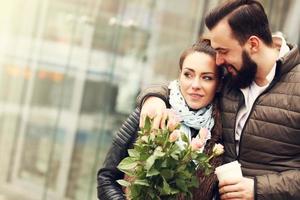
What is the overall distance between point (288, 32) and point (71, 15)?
2402 mm

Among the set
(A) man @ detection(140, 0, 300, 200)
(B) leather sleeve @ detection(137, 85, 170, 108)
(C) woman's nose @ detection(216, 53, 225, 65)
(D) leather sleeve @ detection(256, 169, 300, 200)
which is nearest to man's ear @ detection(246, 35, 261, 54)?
(A) man @ detection(140, 0, 300, 200)

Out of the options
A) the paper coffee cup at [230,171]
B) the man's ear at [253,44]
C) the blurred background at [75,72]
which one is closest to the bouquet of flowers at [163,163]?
the paper coffee cup at [230,171]

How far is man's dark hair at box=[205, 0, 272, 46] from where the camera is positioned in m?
2.06

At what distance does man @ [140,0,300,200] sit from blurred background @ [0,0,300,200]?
330cm

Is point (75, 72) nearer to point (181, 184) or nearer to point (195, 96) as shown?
point (195, 96)

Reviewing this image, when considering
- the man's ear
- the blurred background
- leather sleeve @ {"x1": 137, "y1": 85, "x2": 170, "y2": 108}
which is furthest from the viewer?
the blurred background

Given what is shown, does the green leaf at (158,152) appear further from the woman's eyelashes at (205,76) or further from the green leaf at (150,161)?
the woman's eyelashes at (205,76)

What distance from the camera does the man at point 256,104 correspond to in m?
2.01

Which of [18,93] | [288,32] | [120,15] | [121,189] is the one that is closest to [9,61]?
[18,93]

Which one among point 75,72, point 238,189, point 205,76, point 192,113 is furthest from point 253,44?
point 75,72

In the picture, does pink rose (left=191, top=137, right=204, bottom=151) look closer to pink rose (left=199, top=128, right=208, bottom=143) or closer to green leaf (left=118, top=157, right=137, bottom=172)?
pink rose (left=199, top=128, right=208, bottom=143)

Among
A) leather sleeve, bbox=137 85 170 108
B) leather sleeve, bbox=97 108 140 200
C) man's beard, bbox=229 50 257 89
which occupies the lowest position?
leather sleeve, bbox=97 108 140 200

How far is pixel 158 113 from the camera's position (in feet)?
6.40

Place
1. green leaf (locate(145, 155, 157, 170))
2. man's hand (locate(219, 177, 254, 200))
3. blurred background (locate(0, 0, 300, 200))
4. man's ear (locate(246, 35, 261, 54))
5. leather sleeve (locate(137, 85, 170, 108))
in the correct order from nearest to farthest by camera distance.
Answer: green leaf (locate(145, 155, 157, 170))
man's hand (locate(219, 177, 254, 200))
man's ear (locate(246, 35, 261, 54))
leather sleeve (locate(137, 85, 170, 108))
blurred background (locate(0, 0, 300, 200))
